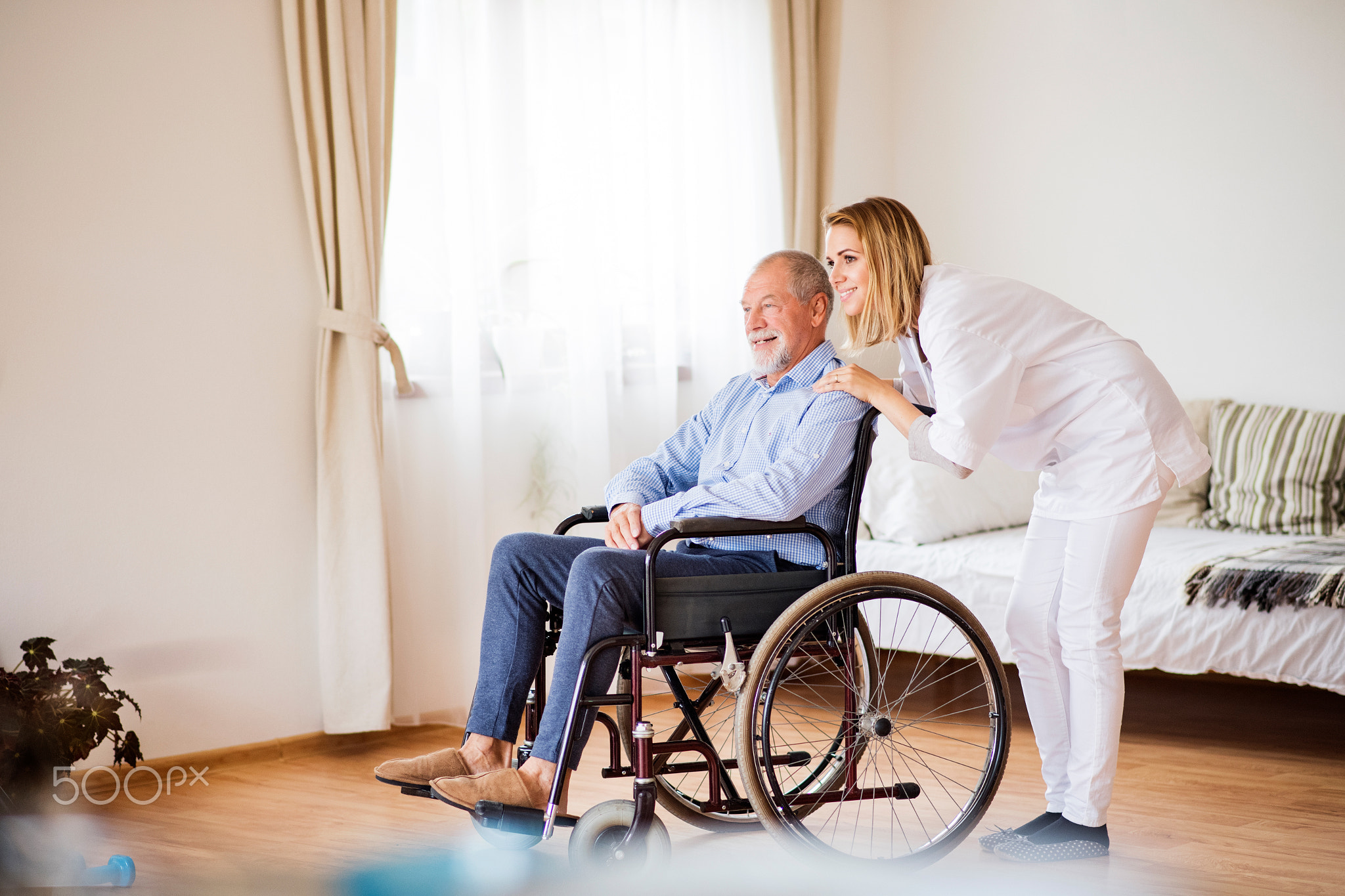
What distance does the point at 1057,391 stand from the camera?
199 cm

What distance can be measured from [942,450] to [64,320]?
6.16 feet

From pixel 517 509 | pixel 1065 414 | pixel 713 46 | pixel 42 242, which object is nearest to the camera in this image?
pixel 1065 414

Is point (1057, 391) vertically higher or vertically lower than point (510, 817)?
higher

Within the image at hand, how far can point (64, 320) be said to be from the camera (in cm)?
256

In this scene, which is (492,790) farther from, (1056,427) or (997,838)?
(1056,427)

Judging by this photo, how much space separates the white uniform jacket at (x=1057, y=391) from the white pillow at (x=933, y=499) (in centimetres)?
131

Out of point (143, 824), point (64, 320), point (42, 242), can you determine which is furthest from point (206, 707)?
point (42, 242)

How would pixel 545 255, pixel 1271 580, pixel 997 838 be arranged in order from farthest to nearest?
1. pixel 545 255
2. pixel 1271 580
3. pixel 997 838

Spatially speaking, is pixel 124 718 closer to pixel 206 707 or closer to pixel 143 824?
pixel 206 707

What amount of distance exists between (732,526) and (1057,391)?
23.7 inches

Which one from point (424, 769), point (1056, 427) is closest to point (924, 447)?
point (1056, 427)

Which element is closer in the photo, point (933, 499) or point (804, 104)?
point (933, 499)

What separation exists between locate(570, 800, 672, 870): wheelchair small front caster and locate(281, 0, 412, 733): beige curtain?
Answer: 1190 mm

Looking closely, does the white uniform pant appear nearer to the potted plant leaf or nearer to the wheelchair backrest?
the wheelchair backrest
